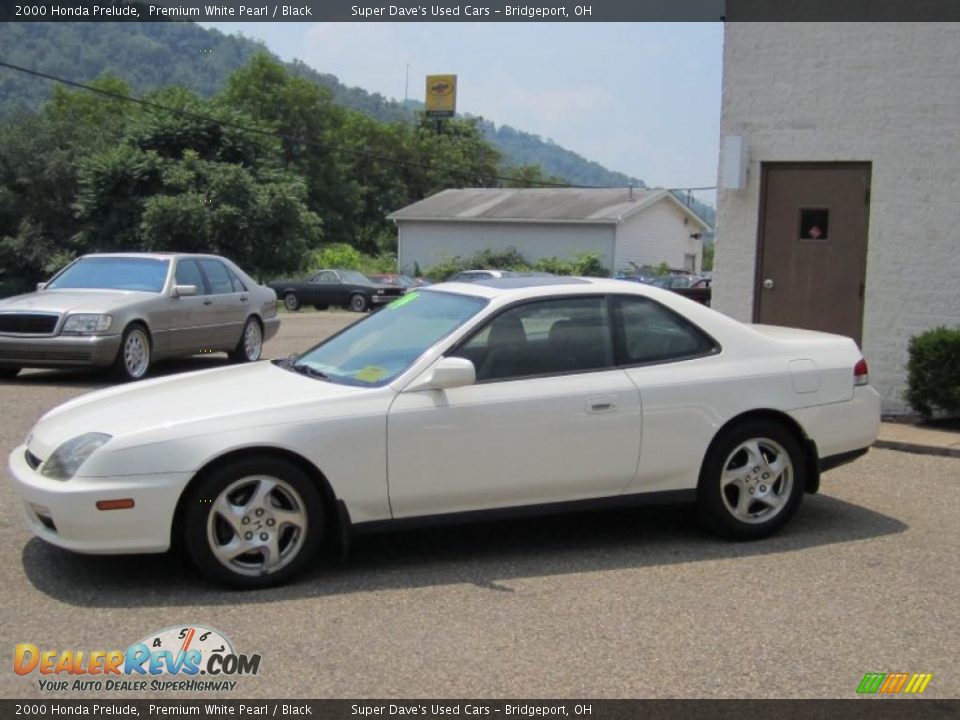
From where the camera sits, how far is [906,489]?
295 inches

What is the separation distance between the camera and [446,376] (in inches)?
212

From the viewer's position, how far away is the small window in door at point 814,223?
423 inches

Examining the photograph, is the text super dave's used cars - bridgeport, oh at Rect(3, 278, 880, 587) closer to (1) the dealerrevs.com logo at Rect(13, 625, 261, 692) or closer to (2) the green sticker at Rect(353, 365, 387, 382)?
(2) the green sticker at Rect(353, 365, 387, 382)

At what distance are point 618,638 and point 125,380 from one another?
8878 millimetres

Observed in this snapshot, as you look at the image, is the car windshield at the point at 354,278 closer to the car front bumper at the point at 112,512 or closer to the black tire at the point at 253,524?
the black tire at the point at 253,524

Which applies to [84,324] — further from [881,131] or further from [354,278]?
[354,278]

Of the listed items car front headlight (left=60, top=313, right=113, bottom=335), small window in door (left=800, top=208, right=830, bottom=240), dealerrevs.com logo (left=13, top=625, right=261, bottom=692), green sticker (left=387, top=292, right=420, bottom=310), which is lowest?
dealerrevs.com logo (left=13, top=625, right=261, bottom=692)

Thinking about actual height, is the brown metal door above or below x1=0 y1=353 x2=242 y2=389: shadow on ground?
above

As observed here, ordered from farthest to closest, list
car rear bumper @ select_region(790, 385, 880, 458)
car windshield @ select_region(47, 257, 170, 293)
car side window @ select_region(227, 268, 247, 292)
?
1. car side window @ select_region(227, 268, 247, 292)
2. car windshield @ select_region(47, 257, 170, 293)
3. car rear bumper @ select_region(790, 385, 880, 458)

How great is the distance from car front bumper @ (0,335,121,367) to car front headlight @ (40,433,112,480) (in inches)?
265

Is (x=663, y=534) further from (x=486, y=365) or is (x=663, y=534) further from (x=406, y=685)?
(x=406, y=685)

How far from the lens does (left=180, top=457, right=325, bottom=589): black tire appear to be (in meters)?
5.01

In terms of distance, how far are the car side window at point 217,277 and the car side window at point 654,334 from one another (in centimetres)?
869
